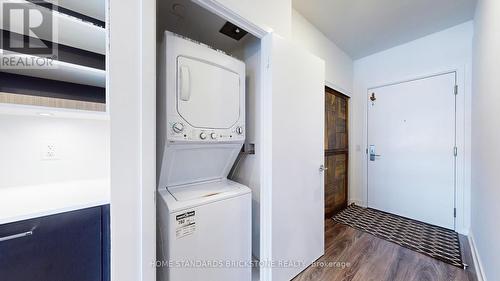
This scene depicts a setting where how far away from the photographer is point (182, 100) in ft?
3.82

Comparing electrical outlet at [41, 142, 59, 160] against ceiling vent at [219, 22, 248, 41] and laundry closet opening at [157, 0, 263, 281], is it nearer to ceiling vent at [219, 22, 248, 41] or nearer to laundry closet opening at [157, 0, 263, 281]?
laundry closet opening at [157, 0, 263, 281]

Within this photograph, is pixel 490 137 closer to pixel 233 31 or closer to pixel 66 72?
pixel 233 31

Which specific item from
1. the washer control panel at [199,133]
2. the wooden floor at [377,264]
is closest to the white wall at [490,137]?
the wooden floor at [377,264]

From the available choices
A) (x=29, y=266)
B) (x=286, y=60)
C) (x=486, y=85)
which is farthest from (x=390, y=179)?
(x=29, y=266)

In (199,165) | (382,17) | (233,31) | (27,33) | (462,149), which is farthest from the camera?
(462,149)

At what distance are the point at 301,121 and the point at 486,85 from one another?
4.80 ft

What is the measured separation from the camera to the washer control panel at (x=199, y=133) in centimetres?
112

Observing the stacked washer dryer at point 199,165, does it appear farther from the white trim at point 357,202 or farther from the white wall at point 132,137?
the white trim at point 357,202

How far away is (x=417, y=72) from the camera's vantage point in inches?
107

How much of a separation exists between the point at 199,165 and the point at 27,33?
1.21m

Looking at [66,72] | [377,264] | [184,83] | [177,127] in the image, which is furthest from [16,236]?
[377,264]

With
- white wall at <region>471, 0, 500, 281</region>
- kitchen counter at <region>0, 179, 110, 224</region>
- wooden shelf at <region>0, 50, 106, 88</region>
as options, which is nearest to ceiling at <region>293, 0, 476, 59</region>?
white wall at <region>471, 0, 500, 281</region>

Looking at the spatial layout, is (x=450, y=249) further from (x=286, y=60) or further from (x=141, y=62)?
(x=141, y=62)

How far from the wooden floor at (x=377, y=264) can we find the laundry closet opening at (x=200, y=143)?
0.80 meters
